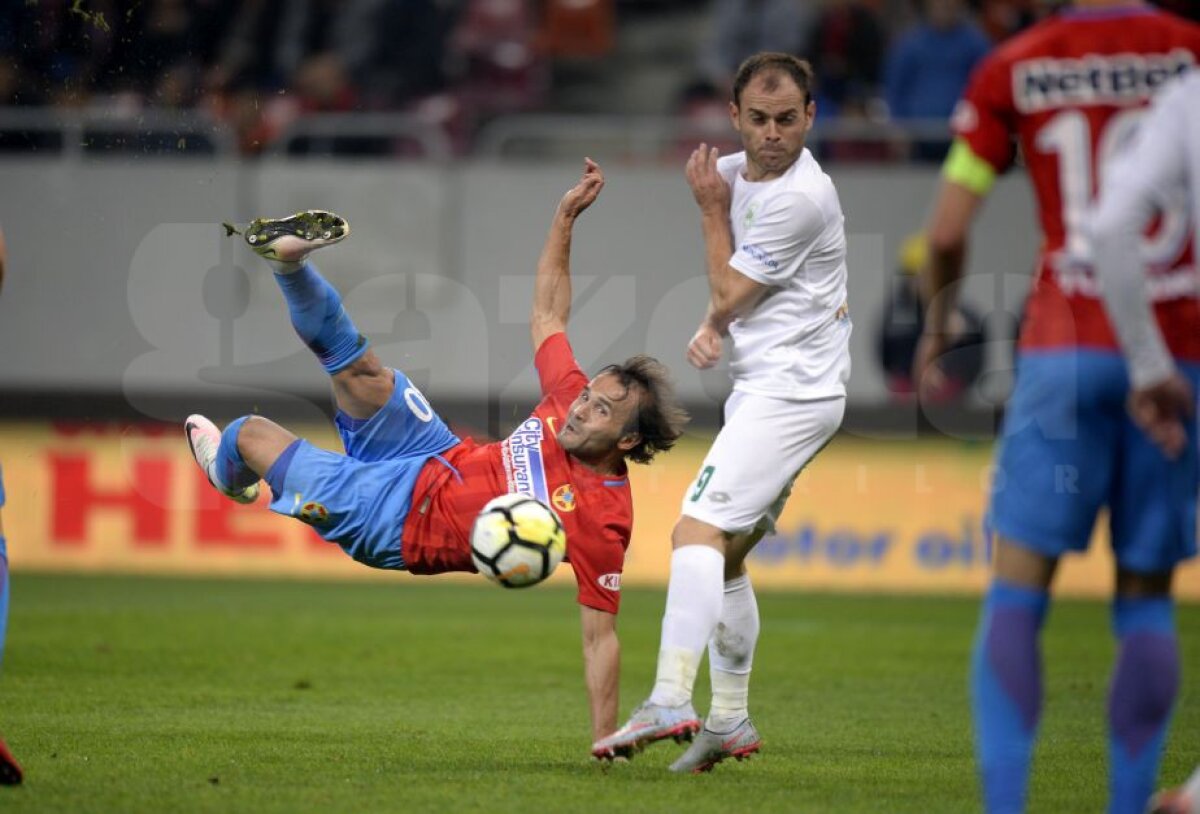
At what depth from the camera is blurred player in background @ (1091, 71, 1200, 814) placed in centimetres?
419

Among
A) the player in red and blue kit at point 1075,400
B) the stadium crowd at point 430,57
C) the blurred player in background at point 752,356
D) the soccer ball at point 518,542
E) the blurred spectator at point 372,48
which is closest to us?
the player in red and blue kit at point 1075,400

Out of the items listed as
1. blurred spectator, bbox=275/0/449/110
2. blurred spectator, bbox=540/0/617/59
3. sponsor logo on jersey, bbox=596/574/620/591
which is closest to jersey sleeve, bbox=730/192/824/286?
sponsor logo on jersey, bbox=596/574/620/591

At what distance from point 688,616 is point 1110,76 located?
2502 mm

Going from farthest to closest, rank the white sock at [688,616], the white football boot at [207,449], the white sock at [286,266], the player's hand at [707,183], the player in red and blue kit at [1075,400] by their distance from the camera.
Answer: the white football boot at [207,449] < the white sock at [286,266] < the player's hand at [707,183] < the white sock at [688,616] < the player in red and blue kit at [1075,400]

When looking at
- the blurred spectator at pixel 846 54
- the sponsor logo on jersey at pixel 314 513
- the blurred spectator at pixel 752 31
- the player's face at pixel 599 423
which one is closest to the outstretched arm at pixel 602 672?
the player's face at pixel 599 423

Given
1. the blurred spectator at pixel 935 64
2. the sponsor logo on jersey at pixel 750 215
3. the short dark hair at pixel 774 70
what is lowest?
the sponsor logo on jersey at pixel 750 215

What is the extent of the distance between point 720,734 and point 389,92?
437 inches

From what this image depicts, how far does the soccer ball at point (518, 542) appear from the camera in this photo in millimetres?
6129

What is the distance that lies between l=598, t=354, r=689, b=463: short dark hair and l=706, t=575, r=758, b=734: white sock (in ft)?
2.11

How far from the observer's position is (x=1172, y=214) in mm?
4434

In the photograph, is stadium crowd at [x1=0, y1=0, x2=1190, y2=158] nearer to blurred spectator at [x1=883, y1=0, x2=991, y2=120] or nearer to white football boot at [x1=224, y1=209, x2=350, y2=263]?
blurred spectator at [x1=883, y1=0, x2=991, y2=120]

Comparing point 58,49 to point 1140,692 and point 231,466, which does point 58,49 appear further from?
point 1140,692

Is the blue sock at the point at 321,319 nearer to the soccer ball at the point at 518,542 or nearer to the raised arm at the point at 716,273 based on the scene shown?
the soccer ball at the point at 518,542

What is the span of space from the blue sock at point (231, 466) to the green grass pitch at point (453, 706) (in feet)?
3.48
